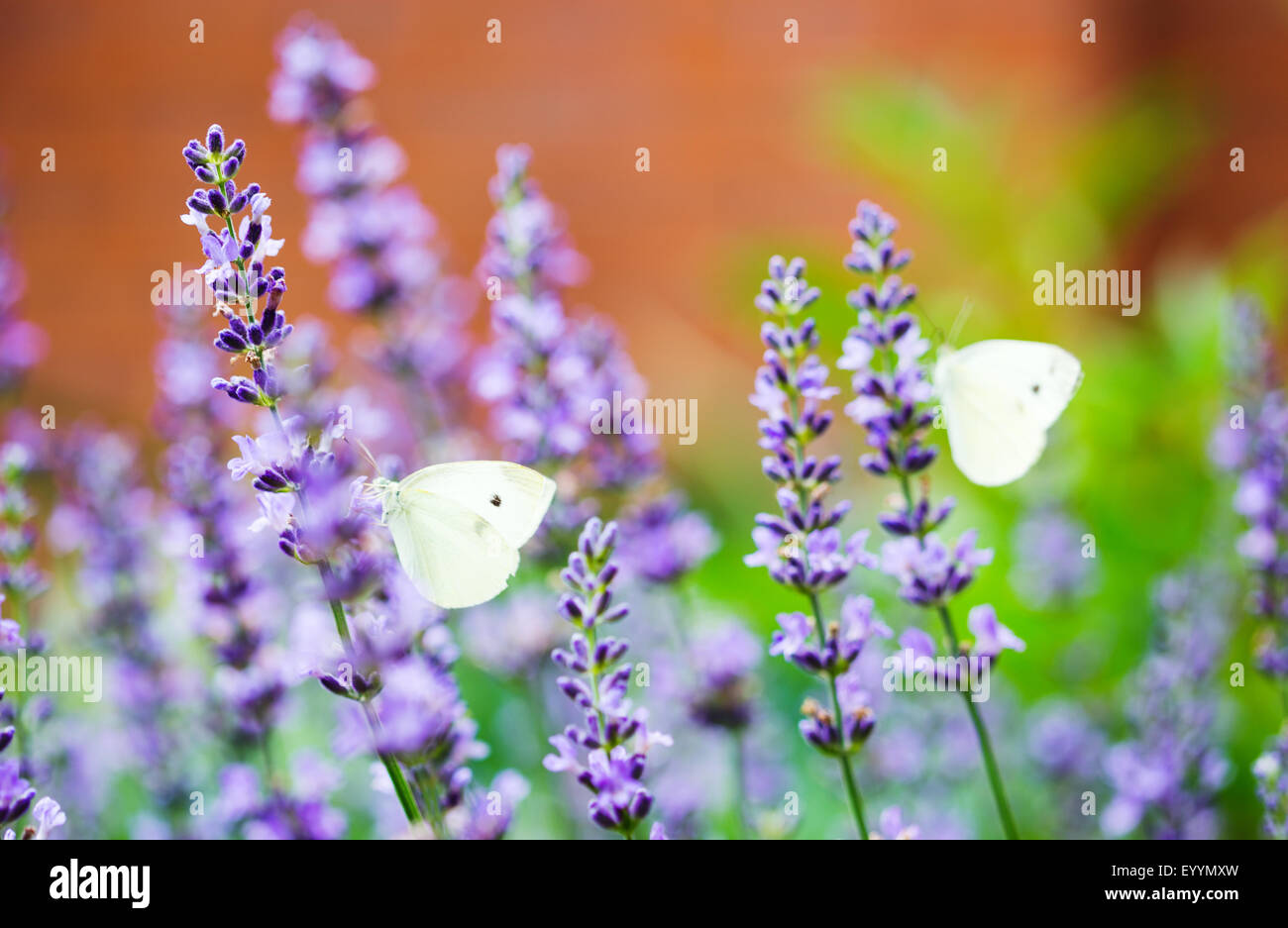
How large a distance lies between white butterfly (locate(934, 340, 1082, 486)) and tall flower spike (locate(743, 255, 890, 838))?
0.67ft

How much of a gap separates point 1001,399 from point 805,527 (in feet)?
0.97

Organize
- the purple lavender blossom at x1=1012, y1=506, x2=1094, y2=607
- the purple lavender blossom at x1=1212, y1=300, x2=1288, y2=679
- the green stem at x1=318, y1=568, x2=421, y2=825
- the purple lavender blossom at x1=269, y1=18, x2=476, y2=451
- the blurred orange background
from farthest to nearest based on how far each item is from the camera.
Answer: the blurred orange background
the purple lavender blossom at x1=1012, y1=506, x2=1094, y2=607
the purple lavender blossom at x1=269, y1=18, x2=476, y2=451
the purple lavender blossom at x1=1212, y1=300, x2=1288, y2=679
the green stem at x1=318, y1=568, x2=421, y2=825

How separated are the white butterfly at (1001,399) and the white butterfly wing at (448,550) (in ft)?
1.37

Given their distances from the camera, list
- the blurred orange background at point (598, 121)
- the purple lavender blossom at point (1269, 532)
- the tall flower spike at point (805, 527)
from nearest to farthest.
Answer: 1. the tall flower spike at point (805, 527)
2. the purple lavender blossom at point (1269, 532)
3. the blurred orange background at point (598, 121)

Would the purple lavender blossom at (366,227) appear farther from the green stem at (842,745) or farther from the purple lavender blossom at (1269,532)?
the purple lavender blossom at (1269,532)

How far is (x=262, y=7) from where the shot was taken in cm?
370

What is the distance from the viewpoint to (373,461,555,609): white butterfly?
3.08 feet

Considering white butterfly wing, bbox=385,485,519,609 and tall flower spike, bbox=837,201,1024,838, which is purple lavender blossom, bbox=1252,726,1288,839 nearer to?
tall flower spike, bbox=837,201,1024,838

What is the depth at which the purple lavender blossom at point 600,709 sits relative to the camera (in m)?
0.79

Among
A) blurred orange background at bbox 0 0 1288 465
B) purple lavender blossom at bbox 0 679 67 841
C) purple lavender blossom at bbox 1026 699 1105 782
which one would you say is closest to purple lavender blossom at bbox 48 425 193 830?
purple lavender blossom at bbox 0 679 67 841

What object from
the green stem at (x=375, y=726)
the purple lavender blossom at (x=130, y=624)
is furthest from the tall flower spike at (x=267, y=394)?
the purple lavender blossom at (x=130, y=624)

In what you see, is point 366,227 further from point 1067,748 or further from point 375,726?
point 1067,748
